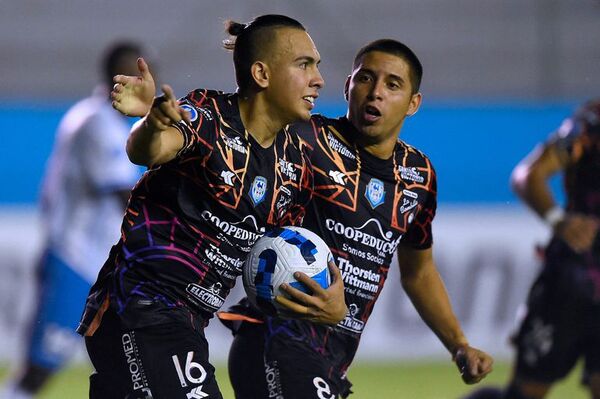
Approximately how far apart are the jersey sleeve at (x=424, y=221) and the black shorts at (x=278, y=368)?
0.69 metres

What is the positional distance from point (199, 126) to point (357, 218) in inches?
43.0

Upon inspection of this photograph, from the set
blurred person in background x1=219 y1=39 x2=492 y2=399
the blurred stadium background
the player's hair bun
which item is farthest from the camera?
the blurred stadium background

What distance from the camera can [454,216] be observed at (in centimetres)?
969

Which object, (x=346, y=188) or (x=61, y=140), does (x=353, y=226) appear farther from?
(x=61, y=140)

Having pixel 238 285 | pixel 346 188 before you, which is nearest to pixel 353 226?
pixel 346 188

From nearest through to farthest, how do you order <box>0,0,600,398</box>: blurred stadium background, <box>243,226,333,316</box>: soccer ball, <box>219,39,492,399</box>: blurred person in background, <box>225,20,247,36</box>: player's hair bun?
<box>243,226,333,316</box>: soccer ball → <box>225,20,247,36</box>: player's hair bun → <box>219,39,492,399</box>: blurred person in background → <box>0,0,600,398</box>: blurred stadium background

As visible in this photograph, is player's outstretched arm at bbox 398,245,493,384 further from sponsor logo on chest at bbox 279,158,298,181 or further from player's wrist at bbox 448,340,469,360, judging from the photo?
sponsor logo on chest at bbox 279,158,298,181

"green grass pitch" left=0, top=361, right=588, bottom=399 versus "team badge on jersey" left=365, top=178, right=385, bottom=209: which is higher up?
"team badge on jersey" left=365, top=178, right=385, bottom=209

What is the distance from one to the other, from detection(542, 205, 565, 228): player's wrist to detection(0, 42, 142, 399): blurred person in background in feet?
8.52

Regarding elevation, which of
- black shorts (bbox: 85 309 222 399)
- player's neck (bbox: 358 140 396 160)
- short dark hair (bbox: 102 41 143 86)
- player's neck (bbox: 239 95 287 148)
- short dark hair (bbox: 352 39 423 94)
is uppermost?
short dark hair (bbox: 102 41 143 86)

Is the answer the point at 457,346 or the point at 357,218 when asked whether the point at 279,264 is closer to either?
the point at 357,218

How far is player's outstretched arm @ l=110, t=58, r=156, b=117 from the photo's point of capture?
392 centimetres

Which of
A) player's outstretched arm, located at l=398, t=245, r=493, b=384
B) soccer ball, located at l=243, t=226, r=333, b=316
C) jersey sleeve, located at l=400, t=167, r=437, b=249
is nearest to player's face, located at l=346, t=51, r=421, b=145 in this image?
jersey sleeve, located at l=400, t=167, r=437, b=249

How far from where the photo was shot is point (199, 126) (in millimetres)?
4344
